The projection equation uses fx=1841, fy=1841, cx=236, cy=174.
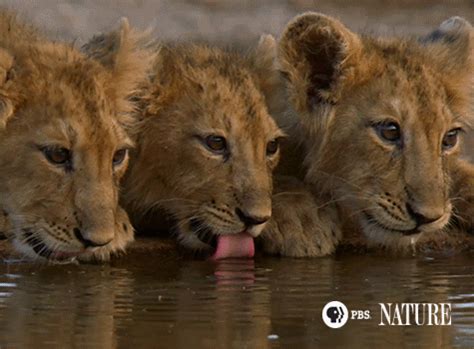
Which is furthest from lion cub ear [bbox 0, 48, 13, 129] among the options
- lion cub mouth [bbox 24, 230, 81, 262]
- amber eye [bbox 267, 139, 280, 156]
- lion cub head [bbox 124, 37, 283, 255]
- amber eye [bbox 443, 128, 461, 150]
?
amber eye [bbox 443, 128, 461, 150]

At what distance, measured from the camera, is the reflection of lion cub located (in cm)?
816

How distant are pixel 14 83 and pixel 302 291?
1502mm

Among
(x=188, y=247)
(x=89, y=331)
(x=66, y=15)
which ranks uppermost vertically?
(x=66, y=15)

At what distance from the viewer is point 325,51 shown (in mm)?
8406

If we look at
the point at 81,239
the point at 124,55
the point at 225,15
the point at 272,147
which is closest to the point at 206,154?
the point at 272,147

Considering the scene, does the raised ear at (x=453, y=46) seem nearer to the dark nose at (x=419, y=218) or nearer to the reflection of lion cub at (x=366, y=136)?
the reflection of lion cub at (x=366, y=136)

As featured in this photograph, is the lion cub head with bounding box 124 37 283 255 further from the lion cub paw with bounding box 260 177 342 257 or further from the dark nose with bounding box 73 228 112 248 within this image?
the dark nose with bounding box 73 228 112 248

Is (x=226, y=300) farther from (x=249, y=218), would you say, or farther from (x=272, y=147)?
(x=272, y=147)

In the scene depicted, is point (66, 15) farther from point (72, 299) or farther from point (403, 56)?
point (72, 299)

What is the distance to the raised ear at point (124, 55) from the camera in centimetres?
813

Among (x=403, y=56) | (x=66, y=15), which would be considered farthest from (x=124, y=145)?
(x=66, y=15)

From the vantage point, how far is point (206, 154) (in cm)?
808

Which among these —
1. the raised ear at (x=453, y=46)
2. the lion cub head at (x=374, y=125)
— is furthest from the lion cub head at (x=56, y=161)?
the raised ear at (x=453, y=46)

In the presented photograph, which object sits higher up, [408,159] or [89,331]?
[408,159]
